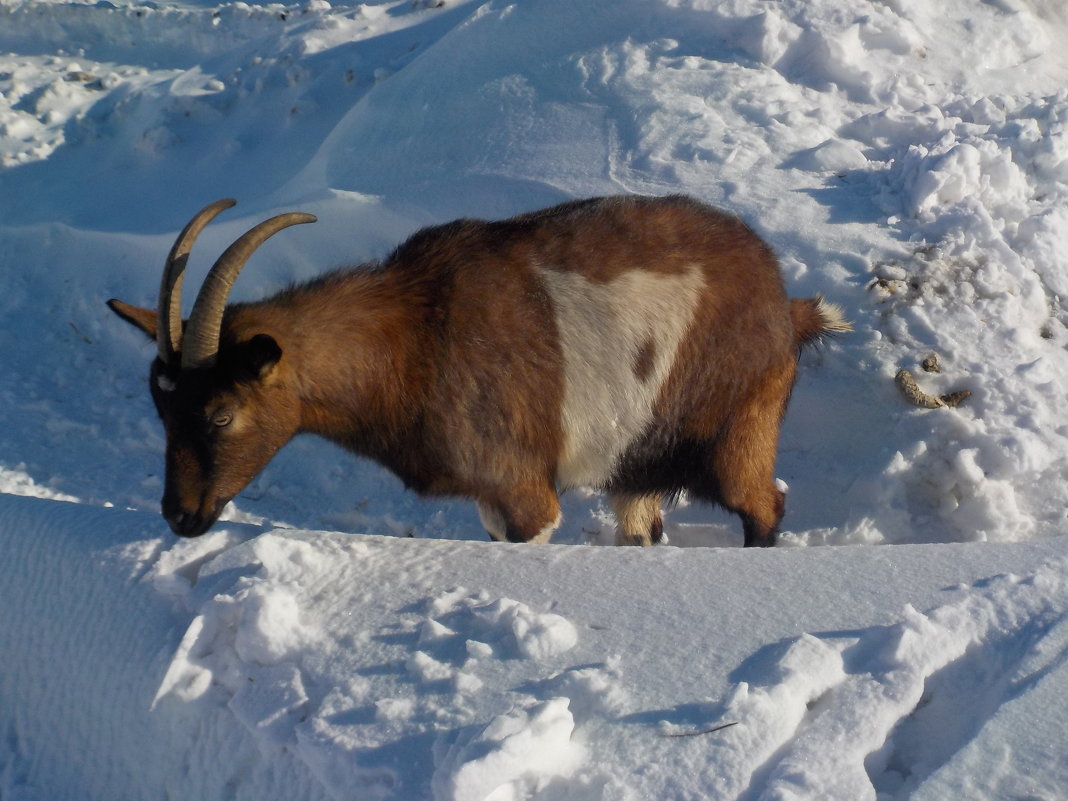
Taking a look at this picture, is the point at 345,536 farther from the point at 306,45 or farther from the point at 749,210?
the point at 306,45

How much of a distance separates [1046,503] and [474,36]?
13.5 feet

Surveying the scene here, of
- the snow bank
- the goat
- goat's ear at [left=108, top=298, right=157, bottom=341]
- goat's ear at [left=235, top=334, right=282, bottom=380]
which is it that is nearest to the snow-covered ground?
the snow bank

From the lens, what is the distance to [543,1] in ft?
20.0

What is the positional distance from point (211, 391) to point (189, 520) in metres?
0.42

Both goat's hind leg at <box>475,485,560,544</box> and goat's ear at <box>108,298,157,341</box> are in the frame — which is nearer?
goat's ear at <box>108,298,157,341</box>

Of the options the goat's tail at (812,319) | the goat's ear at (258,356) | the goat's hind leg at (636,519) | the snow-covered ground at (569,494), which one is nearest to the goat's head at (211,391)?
the goat's ear at (258,356)

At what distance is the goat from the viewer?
10.7ft

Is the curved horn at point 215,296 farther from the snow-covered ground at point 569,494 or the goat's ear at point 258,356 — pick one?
the snow-covered ground at point 569,494

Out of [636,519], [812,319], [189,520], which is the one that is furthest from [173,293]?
[812,319]

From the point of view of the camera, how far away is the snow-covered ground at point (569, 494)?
2301 millimetres

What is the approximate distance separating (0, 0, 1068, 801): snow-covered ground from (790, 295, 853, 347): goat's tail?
53cm

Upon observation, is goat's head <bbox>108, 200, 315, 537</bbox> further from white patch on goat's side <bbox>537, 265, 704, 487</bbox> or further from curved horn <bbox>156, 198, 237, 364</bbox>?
white patch on goat's side <bbox>537, 265, 704, 487</bbox>

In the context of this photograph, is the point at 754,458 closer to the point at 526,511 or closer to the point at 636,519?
the point at 636,519

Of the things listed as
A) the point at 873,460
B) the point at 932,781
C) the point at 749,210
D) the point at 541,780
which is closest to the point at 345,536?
the point at 541,780
